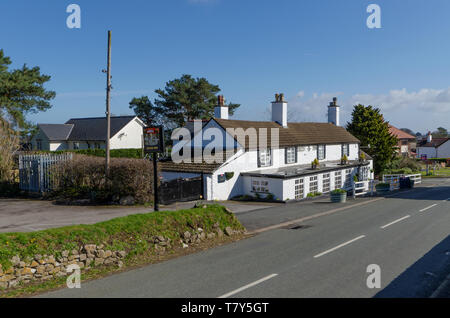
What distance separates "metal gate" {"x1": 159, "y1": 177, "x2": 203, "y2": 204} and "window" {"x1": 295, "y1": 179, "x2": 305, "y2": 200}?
754 cm

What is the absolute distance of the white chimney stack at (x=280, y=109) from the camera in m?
35.2

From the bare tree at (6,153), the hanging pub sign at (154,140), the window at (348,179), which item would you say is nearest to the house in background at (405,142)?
the window at (348,179)

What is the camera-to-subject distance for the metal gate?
929 inches

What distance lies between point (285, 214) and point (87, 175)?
13689 mm

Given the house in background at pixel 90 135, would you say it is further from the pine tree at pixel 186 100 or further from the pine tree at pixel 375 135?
the pine tree at pixel 375 135

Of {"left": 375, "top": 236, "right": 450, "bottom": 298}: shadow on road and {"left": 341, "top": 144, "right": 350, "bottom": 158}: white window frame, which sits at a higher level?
{"left": 341, "top": 144, "right": 350, "bottom": 158}: white window frame

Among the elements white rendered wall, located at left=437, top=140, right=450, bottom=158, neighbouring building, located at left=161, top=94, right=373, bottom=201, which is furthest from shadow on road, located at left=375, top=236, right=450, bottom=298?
white rendered wall, located at left=437, top=140, right=450, bottom=158

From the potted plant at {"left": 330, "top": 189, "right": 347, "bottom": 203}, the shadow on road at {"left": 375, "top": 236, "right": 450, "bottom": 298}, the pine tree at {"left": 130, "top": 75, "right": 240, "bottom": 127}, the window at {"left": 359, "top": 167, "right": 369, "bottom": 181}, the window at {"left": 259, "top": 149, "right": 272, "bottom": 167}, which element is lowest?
the shadow on road at {"left": 375, "top": 236, "right": 450, "bottom": 298}

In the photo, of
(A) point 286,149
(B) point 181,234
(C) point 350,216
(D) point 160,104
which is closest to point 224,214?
(B) point 181,234

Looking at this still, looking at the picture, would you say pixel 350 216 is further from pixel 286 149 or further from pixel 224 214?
pixel 286 149

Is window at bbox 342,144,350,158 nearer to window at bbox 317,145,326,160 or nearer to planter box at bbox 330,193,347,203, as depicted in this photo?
window at bbox 317,145,326,160

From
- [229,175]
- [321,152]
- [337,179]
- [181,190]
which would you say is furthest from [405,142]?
[181,190]

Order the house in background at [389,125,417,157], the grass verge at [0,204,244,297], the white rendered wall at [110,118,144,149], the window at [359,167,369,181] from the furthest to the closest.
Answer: the house in background at [389,125,417,157] → the white rendered wall at [110,118,144,149] → the window at [359,167,369,181] → the grass verge at [0,204,244,297]

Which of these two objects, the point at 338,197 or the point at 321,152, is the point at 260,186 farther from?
the point at 321,152
